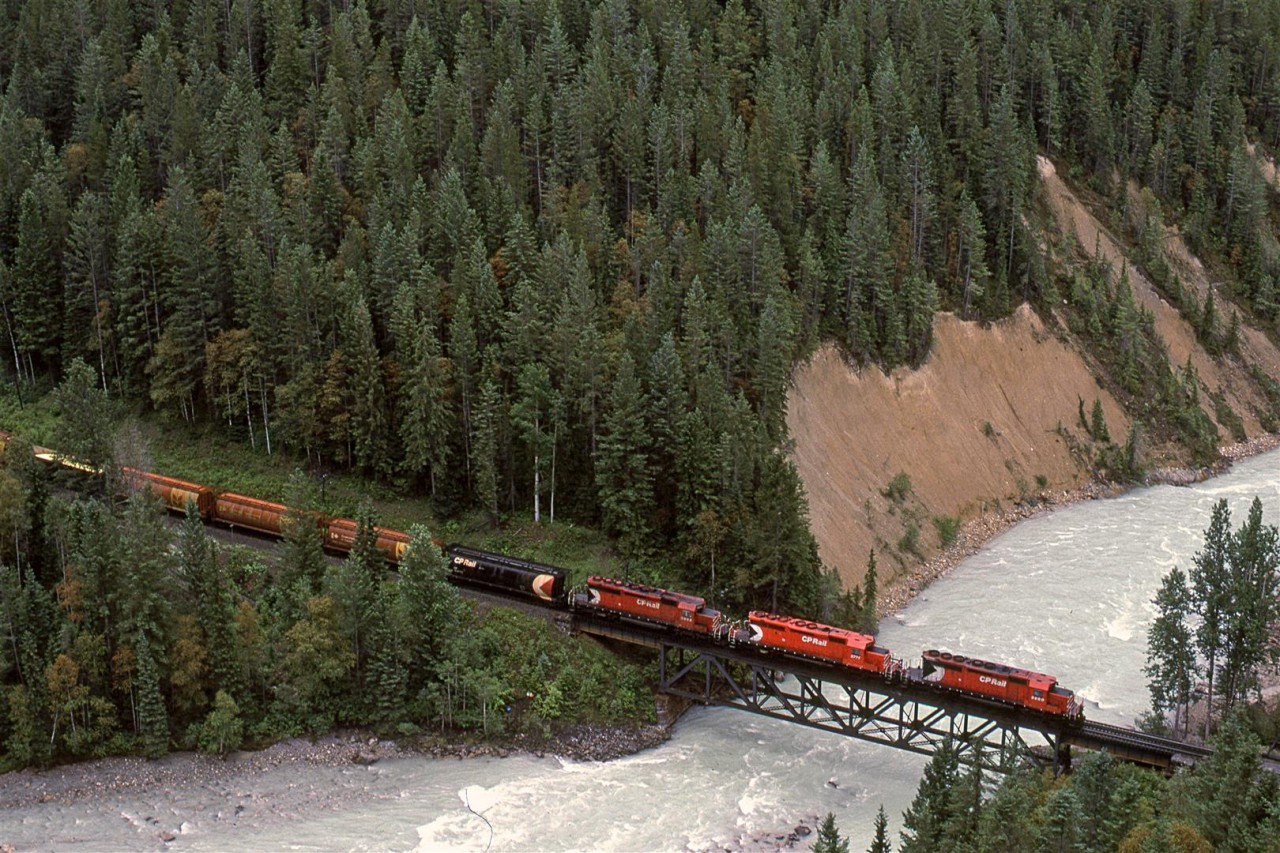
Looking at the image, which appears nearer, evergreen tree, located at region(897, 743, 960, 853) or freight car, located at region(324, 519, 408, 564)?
evergreen tree, located at region(897, 743, 960, 853)

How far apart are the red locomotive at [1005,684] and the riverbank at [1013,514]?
18.2 metres

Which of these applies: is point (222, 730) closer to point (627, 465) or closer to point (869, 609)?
point (627, 465)

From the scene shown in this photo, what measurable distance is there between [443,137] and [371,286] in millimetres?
22320

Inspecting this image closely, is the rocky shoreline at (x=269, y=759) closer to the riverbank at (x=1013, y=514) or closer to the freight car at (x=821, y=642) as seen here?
the freight car at (x=821, y=642)

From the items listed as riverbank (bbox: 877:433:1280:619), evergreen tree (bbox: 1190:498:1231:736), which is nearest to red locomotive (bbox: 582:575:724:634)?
riverbank (bbox: 877:433:1280:619)

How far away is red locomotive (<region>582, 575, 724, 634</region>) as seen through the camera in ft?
264

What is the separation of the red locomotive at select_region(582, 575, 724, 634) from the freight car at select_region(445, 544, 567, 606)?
186cm

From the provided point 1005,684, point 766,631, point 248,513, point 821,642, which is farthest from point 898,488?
point 248,513

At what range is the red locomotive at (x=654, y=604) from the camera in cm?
8056

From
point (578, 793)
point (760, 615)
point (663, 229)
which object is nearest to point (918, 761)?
point (760, 615)

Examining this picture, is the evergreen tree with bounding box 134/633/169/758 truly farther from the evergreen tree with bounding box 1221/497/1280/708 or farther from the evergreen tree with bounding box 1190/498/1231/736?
the evergreen tree with bounding box 1221/497/1280/708

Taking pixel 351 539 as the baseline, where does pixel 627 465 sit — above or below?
above

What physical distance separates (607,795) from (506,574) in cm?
1507

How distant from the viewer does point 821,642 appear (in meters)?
77.6
